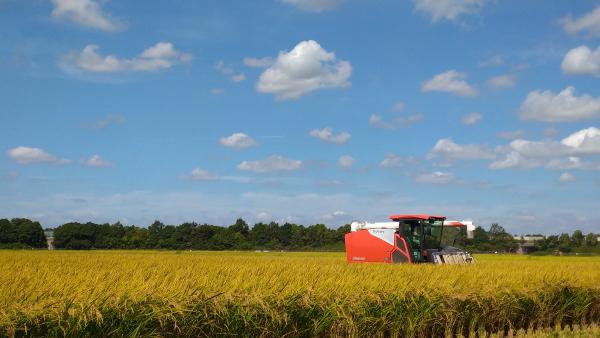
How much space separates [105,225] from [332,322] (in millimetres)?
78832

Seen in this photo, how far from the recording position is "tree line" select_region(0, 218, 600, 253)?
233ft

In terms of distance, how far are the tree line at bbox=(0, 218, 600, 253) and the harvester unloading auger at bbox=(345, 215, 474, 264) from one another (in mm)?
42950

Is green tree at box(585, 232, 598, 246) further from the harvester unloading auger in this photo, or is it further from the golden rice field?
the golden rice field

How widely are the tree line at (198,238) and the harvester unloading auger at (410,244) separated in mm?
42950

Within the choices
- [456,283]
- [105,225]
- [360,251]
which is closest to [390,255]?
[360,251]

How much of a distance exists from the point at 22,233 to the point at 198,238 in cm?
2327

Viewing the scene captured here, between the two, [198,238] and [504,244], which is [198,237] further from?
[504,244]

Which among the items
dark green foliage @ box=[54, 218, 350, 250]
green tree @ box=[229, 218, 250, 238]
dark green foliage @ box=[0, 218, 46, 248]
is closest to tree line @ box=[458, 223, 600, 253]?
dark green foliage @ box=[54, 218, 350, 250]

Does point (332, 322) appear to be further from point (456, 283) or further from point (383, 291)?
point (456, 283)

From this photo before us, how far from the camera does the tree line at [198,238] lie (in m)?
71.1

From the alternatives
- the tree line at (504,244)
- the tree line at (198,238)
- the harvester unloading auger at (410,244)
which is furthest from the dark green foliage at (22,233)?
the harvester unloading auger at (410,244)

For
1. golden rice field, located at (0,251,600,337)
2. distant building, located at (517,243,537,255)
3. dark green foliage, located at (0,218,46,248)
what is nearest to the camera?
golden rice field, located at (0,251,600,337)

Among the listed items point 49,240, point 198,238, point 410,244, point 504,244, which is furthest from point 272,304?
point 49,240

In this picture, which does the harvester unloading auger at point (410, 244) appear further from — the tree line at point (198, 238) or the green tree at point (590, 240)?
the green tree at point (590, 240)
